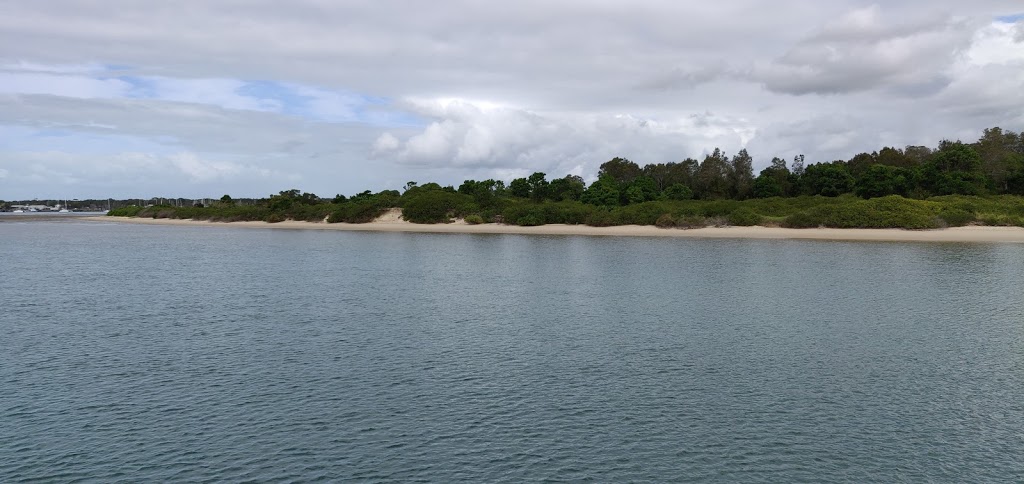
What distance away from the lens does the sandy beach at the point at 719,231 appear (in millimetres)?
71812

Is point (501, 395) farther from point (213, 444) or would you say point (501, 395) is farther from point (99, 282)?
point (99, 282)

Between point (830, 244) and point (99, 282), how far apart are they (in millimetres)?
59097

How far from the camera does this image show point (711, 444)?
13500 millimetres

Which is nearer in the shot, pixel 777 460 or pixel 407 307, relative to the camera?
pixel 777 460

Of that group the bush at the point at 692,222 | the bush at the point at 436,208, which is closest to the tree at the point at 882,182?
the bush at the point at 692,222

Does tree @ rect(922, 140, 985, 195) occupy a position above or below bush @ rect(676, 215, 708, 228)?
above

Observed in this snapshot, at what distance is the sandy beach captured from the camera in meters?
71.8

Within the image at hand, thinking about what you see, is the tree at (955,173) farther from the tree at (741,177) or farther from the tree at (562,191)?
the tree at (562,191)

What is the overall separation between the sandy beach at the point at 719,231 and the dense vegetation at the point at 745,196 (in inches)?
60.3

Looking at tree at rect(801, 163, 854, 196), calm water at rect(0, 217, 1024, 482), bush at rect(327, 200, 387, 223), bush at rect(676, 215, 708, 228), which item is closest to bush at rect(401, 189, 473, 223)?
bush at rect(327, 200, 387, 223)

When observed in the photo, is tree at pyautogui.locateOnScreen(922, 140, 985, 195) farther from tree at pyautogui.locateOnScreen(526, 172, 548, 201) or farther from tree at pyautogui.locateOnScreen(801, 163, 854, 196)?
tree at pyautogui.locateOnScreen(526, 172, 548, 201)

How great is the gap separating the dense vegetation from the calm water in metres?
47.4

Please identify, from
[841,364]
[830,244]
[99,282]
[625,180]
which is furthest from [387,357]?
[625,180]

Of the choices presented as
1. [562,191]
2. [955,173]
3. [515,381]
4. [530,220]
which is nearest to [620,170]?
[562,191]
